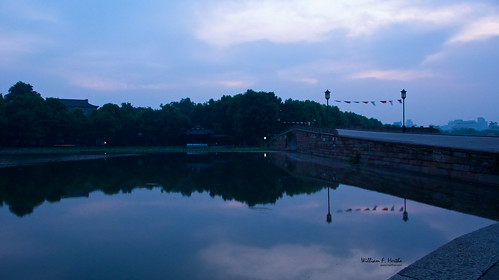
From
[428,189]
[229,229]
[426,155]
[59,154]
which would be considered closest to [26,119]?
[59,154]

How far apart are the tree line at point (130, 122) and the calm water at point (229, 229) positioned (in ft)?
147

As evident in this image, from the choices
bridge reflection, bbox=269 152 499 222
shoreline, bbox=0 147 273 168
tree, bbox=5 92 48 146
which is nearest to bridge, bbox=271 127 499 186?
bridge reflection, bbox=269 152 499 222

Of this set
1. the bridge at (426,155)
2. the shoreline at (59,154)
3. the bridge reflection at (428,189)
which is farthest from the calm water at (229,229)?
the shoreline at (59,154)

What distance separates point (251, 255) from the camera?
18.8ft

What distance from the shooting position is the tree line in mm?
52125

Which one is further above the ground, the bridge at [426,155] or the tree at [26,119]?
the tree at [26,119]

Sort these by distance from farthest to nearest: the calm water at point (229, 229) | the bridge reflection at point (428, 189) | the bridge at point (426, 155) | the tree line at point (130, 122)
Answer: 1. the tree line at point (130, 122)
2. the bridge at point (426, 155)
3. the bridge reflection at point (428, 189)
4. the calm water at point (229, 229)

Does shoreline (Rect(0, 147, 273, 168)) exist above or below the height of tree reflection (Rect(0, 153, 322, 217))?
below

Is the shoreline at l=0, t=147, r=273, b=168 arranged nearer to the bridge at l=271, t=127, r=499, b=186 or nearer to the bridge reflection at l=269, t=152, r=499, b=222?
the bridge at l=271, t=127, r=499, b=186

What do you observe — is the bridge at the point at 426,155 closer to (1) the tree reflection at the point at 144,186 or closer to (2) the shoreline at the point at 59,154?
(1) the tree reflection at the point at 144,186

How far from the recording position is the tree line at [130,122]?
52125 mm

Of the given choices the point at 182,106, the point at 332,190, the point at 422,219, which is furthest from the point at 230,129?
the point at 182,106

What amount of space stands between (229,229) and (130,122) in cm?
5996

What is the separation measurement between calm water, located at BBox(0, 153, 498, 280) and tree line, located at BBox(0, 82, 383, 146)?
44.8 metres
